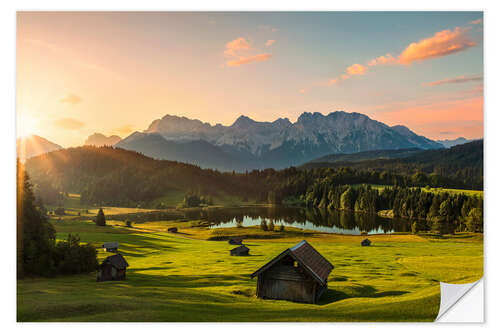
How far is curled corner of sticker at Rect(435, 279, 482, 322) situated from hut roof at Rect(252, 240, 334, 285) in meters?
4.03

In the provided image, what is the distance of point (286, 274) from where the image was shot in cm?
1082

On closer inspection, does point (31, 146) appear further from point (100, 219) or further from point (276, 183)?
point (276, 183)

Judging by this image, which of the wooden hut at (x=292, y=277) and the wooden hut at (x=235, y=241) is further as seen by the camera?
the wooden hut at (x=235, y=241)

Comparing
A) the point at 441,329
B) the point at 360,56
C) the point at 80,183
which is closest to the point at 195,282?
the point at 441,329

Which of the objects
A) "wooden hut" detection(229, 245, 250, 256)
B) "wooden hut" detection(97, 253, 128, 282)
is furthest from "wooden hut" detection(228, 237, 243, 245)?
"wooden hut" detection(97, 253, 128, 282)

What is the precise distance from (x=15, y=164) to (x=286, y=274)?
1111 cm

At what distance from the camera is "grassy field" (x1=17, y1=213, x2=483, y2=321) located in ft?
31.6

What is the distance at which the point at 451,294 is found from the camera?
10.9 metres

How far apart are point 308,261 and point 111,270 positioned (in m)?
8.55

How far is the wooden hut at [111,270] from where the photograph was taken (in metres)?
12.5

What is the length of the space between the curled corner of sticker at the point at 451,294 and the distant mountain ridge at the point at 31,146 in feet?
56.1

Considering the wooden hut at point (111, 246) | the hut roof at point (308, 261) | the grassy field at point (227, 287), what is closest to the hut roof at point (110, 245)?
the wooden hut at point (111, 246)

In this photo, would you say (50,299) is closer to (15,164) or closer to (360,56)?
(15,164)

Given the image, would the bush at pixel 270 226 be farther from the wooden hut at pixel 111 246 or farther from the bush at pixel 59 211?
the bush at pixel 59 211
